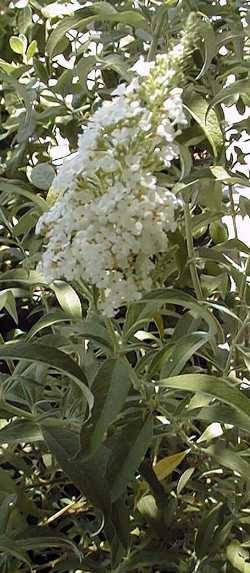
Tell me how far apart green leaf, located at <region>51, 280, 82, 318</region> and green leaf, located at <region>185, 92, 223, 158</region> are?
0.60ft

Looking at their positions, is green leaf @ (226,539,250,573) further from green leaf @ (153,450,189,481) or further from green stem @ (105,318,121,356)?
green stem @ (105,318,121,356)

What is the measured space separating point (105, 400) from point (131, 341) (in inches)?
8.0

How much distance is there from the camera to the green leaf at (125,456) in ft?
2.48

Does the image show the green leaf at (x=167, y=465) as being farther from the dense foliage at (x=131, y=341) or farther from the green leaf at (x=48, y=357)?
the green leaf at (x=48, y=357)

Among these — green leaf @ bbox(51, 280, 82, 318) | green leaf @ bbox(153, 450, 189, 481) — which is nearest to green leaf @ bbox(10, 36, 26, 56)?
green leaf @ bbox(51, 280, 82, 318)

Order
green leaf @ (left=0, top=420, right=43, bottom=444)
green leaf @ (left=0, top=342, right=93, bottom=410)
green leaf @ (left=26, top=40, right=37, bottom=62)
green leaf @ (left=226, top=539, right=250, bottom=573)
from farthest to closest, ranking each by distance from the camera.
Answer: green leaf @ (left=26, top=40, right=37, bottom=62) → green leaf @ (left=226, top=539, right=250, bottom=573) → green leaf @ (left=0, top=420, right=43, bottom=444) → green leaf @ (left=0, top=342, right=93, bottom=410)

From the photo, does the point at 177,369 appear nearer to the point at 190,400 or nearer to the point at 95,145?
the point at 190,400

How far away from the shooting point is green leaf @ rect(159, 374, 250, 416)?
70 cm

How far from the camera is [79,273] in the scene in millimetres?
666

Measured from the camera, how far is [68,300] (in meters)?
0.88

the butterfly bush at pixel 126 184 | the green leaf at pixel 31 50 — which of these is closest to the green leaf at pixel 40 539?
the butterfly bush at pixel 126 184

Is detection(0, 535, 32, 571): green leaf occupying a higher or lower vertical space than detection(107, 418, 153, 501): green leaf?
lower

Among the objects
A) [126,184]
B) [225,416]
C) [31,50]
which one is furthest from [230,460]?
[31,50]

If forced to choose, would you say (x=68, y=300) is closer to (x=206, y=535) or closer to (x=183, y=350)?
(x=183, y=350)
